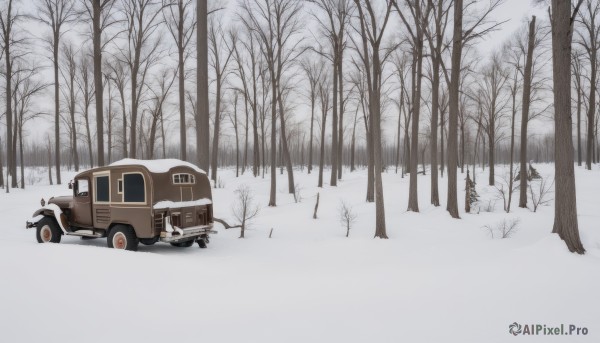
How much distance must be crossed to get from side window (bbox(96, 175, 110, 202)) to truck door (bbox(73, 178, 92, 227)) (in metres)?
0.36

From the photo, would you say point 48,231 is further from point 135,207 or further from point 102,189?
point 135,207

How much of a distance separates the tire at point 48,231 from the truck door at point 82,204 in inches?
26.5

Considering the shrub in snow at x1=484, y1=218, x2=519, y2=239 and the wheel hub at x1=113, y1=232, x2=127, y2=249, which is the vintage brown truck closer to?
the wheel hub at x1=113, y1=232, x2=127, y2=249

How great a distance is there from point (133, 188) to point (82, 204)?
2.01 metres

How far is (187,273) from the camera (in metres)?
5.89

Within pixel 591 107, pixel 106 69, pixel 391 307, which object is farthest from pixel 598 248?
pixel 106 69

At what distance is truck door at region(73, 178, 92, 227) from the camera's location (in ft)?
30.3

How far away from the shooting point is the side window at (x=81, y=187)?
30.7 feet

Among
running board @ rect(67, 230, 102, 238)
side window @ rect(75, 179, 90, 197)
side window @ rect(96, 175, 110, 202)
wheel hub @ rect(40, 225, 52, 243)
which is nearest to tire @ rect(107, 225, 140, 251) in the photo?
running board @ rect(67, 230, 102, 238)

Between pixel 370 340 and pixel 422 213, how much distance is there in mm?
11067

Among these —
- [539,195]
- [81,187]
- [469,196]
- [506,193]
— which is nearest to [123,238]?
[81,187]

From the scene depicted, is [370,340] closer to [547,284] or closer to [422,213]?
[547,284]

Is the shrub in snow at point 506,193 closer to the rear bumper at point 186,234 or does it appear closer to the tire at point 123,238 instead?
the rear bumper at point 186,234

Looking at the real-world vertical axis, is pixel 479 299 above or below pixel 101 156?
below
